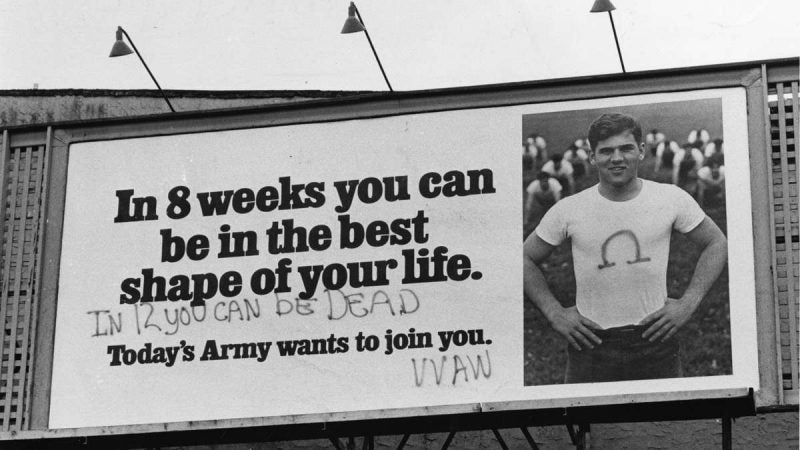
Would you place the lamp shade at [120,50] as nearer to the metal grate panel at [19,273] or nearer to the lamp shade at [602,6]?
the metal grate panel at [19,273]

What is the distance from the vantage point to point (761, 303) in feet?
49.7

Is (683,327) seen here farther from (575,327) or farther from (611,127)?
(611,127)

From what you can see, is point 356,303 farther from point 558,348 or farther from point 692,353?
point 692,353

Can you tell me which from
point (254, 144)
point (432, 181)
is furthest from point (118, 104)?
point (432, 181)

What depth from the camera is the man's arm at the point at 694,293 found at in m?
15.2

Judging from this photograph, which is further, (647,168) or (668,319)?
(647,168)

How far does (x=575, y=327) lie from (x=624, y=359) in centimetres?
50

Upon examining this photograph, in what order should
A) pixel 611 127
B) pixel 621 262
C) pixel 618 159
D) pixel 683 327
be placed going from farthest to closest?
pixel 611 127
pixel 618 159
pixel 621 262
pixel 683 327

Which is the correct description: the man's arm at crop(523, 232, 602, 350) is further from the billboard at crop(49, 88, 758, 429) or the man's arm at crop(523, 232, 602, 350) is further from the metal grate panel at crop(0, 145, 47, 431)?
the metal grate panel at crop(0, 145, 47, 431)

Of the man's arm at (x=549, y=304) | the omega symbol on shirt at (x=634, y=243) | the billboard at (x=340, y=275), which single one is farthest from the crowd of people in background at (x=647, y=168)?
the omega symbol on shirt at (x=634, y=243)

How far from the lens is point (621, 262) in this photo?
51.1 ft

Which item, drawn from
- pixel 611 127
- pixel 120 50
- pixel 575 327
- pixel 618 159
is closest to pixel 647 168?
pixel 618 159

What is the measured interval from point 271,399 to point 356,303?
3.65ft

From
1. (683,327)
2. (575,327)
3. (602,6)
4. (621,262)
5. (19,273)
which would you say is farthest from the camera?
(19,273)
